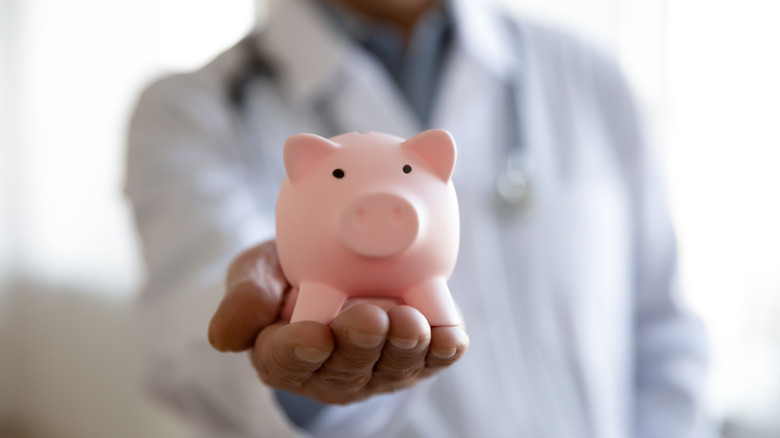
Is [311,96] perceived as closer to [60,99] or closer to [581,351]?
[581,351]

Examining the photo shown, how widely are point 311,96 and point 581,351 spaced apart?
1.23ft

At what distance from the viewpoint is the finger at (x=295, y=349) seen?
282 mm

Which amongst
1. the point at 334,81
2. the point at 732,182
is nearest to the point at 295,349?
the point at 334,81

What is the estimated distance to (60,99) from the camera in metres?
1.66

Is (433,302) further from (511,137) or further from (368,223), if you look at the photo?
(511,137)

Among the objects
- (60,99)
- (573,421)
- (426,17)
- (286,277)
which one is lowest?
(573,421)

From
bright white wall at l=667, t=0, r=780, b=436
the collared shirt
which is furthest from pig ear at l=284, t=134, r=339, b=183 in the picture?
bright white wall at l=667, t=0, r=780, b=436

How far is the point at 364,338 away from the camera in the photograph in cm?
28

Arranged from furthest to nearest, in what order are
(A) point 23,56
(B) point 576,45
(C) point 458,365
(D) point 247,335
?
(A) point 23,56
(B) point 576,45
(C) point 458,365
(D) point 247,335

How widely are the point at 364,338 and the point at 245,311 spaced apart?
0.24ft

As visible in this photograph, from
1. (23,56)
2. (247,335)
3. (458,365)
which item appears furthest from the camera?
(23,56)

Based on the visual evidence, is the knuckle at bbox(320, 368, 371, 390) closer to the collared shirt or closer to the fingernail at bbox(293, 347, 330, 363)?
the fingernail at bbox(293, 347, 330, 363)

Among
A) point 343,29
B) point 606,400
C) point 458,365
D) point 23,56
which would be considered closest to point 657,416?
point 606,400

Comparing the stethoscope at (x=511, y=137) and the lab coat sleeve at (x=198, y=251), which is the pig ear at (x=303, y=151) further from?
the stethoscope at (x=511, y=137)
